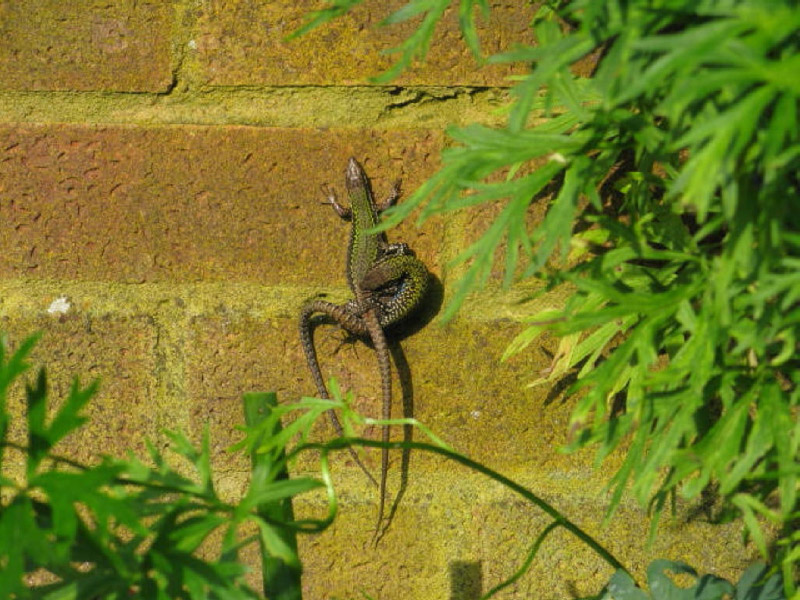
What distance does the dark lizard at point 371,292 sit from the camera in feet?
3.65

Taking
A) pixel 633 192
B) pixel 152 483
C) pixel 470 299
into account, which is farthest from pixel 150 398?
pixel 633 192

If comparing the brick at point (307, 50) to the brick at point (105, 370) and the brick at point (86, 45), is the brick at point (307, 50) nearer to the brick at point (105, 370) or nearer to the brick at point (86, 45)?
the brick at point (86, 45)

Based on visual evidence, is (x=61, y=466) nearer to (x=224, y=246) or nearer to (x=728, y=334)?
(x=224, y=246)

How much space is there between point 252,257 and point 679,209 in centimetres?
58

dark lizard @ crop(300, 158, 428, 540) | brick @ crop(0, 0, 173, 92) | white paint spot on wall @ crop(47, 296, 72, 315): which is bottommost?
white paint spot on wall @ crop(47, 296, 72, 315)

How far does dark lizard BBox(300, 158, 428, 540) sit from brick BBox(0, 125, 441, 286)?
2 cm

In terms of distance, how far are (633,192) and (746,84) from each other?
42 centimetres

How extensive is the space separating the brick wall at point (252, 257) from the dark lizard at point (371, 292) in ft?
0.06

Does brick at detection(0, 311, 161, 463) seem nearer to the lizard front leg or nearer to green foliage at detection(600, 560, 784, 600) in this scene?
the lizard front leg

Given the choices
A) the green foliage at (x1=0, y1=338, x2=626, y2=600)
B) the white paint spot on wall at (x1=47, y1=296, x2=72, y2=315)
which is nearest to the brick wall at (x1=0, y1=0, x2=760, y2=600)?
the white paint spot on wall at (x1=47, y1=296, x2=72, y2=315)

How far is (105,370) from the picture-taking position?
3.87ft

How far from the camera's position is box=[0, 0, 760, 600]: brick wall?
45.7 inches

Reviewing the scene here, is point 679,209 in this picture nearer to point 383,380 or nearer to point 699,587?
point 699,587

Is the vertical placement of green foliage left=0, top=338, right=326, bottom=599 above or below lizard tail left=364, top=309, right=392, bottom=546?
above
